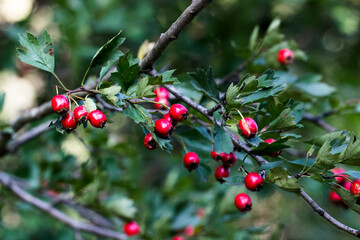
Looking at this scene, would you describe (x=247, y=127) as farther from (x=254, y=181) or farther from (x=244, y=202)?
(x=244, y=202)

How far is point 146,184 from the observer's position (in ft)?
13.0

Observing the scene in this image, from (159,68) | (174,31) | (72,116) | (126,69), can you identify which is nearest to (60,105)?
(72,116)

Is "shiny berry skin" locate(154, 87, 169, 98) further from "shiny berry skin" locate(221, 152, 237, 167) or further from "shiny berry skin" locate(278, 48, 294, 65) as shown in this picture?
"shiny berry skin" locate(278, 48, 294, 65)

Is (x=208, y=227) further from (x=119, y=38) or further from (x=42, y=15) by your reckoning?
(x=42, y=15)

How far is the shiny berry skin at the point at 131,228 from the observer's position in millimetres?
1915

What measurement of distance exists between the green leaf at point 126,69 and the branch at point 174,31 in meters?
0.05

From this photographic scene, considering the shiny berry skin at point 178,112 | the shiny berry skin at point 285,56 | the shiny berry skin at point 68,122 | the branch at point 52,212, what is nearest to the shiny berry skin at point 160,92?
the shiny berry skin at point 178,112

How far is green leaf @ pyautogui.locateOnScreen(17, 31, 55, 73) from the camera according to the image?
3.44 feet

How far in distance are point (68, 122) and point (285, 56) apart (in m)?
1.00

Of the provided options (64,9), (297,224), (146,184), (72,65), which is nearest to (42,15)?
(64,9)

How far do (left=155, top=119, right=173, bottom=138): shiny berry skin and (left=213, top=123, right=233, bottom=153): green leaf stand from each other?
0.40 ft

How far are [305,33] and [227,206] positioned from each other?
1.99 metres

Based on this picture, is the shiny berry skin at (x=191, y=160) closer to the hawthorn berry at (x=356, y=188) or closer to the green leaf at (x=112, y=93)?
the green leaf at (x=112, y=93)

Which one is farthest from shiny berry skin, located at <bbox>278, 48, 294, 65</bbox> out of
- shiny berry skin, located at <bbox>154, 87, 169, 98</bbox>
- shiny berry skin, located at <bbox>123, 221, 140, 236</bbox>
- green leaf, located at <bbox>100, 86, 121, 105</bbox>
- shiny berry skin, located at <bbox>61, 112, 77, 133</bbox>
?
shiny berry skin, located at <bbox>123, 221, 140, 236</bbox>
